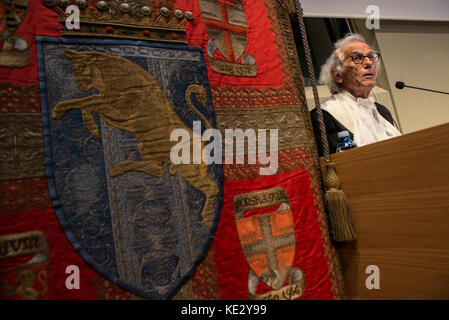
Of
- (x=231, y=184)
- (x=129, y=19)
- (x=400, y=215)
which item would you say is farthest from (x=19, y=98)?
(x=400, y=215)

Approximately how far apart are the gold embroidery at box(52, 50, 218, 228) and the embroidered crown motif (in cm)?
10

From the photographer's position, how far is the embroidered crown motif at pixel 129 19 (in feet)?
3.34

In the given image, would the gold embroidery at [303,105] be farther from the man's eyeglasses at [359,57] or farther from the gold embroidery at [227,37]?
the man's eyeglasses at [359,57]

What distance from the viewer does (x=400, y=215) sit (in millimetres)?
1092

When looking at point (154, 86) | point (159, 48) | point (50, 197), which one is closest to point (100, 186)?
point (50, 197)

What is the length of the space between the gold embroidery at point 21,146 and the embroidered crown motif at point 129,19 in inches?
12.7

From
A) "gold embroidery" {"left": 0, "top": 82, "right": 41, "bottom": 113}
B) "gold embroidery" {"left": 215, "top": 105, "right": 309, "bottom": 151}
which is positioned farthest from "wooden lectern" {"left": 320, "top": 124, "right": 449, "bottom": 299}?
"gold embroidery" {"left": 0, "top": 82, "right": 41, "bottom": 113}

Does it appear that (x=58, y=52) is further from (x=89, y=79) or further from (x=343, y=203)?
(x=343, y=203)

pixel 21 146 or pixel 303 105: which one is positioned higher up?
pixel 303 105

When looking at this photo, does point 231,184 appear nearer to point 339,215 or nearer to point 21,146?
point 339,215

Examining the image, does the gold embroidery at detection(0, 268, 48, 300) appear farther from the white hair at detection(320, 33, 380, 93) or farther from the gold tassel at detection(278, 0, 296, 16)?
the white hair at detection(320, 33, 380, 93)

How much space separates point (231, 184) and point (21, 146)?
0.69 m

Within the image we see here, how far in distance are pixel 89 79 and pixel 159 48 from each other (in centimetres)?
28

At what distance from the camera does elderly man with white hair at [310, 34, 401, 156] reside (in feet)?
6.06
